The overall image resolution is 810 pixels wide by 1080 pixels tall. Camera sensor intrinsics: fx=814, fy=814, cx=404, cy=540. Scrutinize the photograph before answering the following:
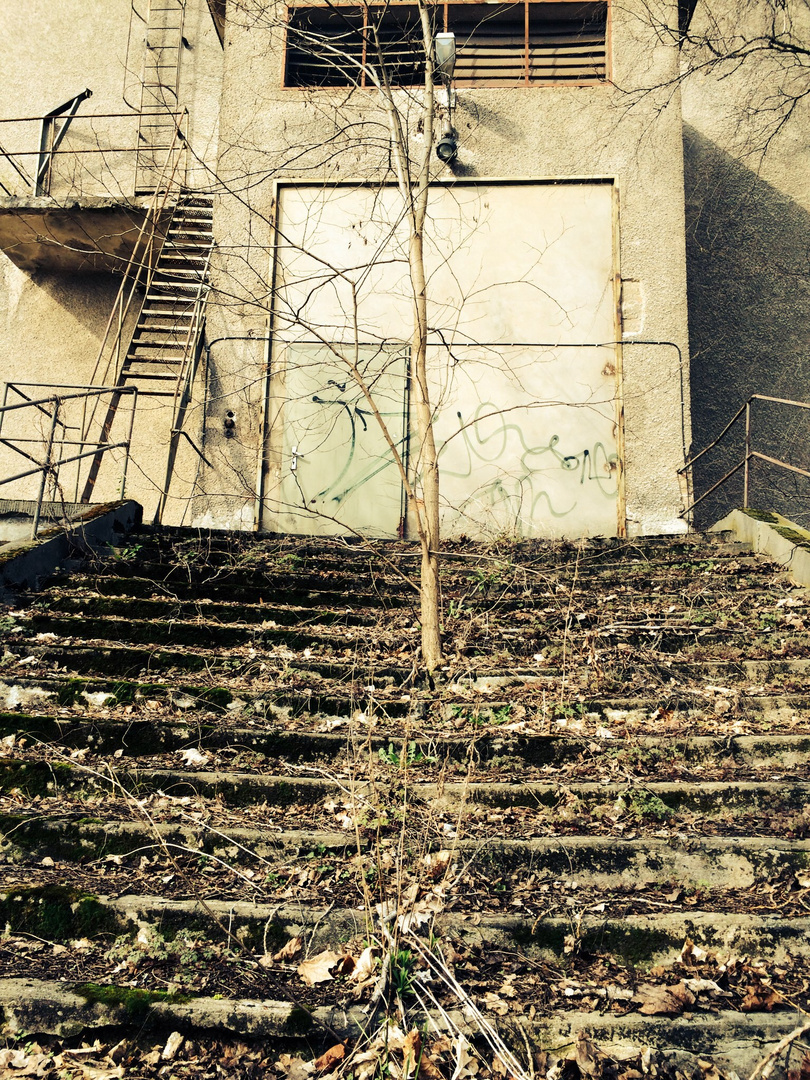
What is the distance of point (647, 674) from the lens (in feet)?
17.8

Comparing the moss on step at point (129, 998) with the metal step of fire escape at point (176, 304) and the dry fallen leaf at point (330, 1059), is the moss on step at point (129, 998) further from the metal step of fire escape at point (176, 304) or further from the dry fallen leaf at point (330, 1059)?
the metal step of fire escape at point (176, 304)

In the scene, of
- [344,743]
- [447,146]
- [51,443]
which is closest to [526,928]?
[344,743]

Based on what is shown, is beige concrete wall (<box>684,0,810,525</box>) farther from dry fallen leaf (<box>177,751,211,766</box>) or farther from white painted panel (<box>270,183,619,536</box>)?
dry fallen leaf (<box>177,751,211,766</box>)

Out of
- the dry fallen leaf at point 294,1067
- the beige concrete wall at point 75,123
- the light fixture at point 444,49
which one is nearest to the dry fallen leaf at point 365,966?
the dry fallen leaf at point 294,1067

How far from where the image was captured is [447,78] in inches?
363

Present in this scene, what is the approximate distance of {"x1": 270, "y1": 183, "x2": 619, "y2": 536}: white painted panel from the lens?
9.67 metres

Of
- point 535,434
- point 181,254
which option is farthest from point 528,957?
point 181,254

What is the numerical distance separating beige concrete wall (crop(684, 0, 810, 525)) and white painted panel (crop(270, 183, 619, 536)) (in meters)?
2.53

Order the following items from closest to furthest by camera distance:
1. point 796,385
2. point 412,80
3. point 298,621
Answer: point 298,621 → point 412,80 → point 796,385

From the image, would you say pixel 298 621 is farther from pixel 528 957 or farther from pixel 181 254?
pixel 181 254

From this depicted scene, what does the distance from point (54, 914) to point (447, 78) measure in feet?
30.1

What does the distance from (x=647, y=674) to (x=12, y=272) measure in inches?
478

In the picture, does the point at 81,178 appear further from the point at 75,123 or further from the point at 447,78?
the point at 447,78

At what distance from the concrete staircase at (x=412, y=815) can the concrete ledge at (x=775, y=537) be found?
187 mm
